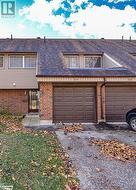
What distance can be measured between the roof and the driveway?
6250 millimetres

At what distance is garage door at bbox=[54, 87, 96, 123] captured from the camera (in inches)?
727

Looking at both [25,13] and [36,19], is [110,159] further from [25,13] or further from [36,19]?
[36,19]

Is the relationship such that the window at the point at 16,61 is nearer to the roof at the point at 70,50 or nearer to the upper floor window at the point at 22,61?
the upper floor window at the point at 22,61

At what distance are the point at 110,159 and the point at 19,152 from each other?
110 inches

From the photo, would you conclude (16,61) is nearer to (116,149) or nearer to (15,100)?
(15,100)

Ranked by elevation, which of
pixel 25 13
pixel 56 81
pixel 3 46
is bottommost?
pixel 56 81

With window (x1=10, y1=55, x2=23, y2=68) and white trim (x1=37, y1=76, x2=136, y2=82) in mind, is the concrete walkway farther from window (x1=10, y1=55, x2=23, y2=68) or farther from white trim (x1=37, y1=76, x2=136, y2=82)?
window (x1=10, y1=55, x2=23, y2=68)

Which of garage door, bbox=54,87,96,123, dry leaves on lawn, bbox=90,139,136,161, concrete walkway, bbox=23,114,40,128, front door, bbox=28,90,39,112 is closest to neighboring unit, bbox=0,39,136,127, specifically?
garage door, bbox=54,87,96,123

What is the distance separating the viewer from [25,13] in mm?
21500

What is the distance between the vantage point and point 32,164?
8.34 meters

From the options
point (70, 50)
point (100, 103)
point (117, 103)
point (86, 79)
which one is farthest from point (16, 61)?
point (117, 103)

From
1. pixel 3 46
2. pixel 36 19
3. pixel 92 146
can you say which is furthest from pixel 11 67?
pixel 92 146

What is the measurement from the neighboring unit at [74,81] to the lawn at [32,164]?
6268mm

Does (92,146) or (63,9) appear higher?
(63,9)
